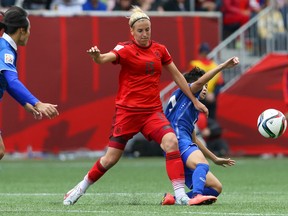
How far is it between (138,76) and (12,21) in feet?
Result: 5.21

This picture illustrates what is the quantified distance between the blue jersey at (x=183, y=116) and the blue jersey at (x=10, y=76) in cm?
210

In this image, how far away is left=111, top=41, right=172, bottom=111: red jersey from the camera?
470 inches

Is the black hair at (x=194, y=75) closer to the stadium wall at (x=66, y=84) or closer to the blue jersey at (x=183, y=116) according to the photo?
the blue jersey at (x=183, y=116)

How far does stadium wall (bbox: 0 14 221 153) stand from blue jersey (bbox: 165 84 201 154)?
1131cm

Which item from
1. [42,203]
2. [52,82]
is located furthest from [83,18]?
[42,203]

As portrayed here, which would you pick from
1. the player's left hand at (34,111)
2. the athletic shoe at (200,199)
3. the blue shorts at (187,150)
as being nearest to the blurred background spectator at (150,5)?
the blue shorts at (187,150)

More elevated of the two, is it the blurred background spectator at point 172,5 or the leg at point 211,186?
the blurred background spectator at point 172,5

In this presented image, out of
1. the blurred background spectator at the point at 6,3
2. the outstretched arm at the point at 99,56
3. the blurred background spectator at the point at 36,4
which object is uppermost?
the outstretched arm at the point at 99,56

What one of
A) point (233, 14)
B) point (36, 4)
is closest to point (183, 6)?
point (233, 14)

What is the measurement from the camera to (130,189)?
15.1 meters

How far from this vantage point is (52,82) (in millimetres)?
23781

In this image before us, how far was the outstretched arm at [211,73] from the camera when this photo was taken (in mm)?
11695

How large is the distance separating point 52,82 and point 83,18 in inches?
67.0

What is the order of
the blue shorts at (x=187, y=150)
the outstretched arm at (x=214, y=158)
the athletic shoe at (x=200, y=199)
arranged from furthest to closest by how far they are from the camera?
the outstretched arm at (x=214, y=158) → the blue shorts at (x=187, y=150) → the athletic shoe at (x=200, y=199)
